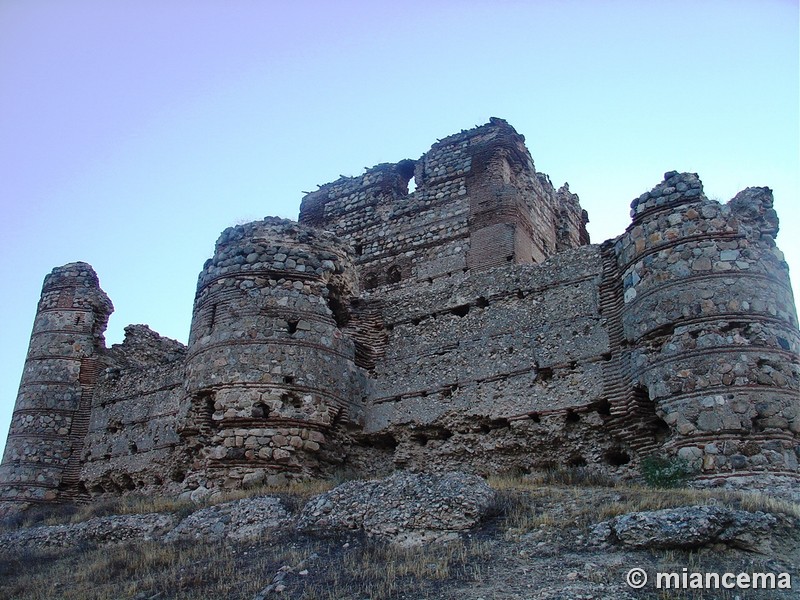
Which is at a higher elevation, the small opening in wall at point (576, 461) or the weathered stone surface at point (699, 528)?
the small opening in wall at point (576, 461)

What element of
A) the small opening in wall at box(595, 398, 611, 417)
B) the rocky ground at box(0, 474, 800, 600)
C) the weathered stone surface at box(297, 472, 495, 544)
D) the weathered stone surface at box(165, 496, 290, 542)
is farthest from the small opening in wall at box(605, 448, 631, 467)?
the weathered stone surface at box(165, 496, 290, 542)

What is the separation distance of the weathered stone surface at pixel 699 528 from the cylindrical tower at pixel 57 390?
1388 cm

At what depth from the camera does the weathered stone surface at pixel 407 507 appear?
26.4 feet

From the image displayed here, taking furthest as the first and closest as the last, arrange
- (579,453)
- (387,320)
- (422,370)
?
(387,320) < (422,370) < (579,453)

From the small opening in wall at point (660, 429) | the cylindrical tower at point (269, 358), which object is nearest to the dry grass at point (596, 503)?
the small opening in wall at point (660, 429)

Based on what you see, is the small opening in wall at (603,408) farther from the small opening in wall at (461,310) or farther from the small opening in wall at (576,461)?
the small opening in wall at (461,310)

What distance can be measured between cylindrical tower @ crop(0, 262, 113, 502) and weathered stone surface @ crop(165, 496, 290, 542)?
330 inches

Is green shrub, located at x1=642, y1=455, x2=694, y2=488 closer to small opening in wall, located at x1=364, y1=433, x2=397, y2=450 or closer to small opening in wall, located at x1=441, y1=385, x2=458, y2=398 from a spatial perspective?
small opening in wall, located at x1=441, y1=385, x2=458, y2=398

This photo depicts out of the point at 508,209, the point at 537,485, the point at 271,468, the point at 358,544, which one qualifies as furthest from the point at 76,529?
the point at 508,209

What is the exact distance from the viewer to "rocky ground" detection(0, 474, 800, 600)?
6430 millimetres

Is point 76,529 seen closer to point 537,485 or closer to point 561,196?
point 537,485

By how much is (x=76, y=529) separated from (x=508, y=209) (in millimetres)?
10219

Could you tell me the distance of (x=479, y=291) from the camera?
42.4 feet

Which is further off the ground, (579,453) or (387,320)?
(387,320)
